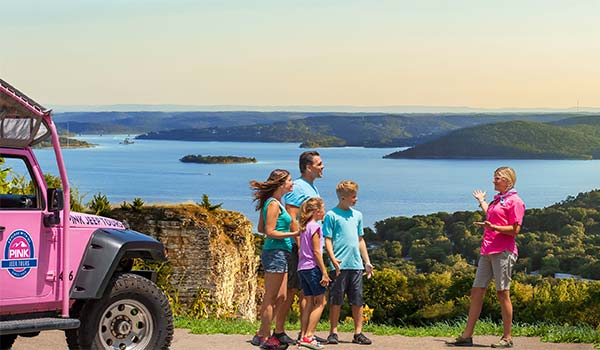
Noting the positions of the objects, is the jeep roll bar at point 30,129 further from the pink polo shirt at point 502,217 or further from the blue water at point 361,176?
the blue water at point 361,176

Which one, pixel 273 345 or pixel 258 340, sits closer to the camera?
pixel 273 345

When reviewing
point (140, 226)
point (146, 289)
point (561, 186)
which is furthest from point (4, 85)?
point (561, 186)

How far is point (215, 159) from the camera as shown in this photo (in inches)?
6407

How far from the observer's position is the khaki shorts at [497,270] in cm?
995

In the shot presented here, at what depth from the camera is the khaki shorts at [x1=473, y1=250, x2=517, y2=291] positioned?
392 inches

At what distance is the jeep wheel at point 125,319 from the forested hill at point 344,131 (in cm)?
14170

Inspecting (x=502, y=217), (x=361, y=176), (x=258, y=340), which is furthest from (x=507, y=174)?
(x=361, y=176)

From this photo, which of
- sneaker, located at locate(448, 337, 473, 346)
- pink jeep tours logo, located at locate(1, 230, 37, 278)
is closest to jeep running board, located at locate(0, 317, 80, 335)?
pink jeep tours logo, located at locate(1, 230, 37, 278)

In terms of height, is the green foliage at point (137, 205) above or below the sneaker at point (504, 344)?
above

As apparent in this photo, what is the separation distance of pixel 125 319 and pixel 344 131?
16287 centimetres

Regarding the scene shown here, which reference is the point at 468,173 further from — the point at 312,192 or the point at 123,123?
the point at 312,192

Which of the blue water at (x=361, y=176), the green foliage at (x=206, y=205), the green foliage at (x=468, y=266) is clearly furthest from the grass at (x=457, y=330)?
the blue water at (x=361, y=176)

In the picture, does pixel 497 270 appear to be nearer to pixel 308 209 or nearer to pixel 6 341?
pixel 308 209

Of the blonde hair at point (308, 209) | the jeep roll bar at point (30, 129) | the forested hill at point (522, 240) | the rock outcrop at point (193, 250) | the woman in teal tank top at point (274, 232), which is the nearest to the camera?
the jeep roll bar at point (30, 129)
